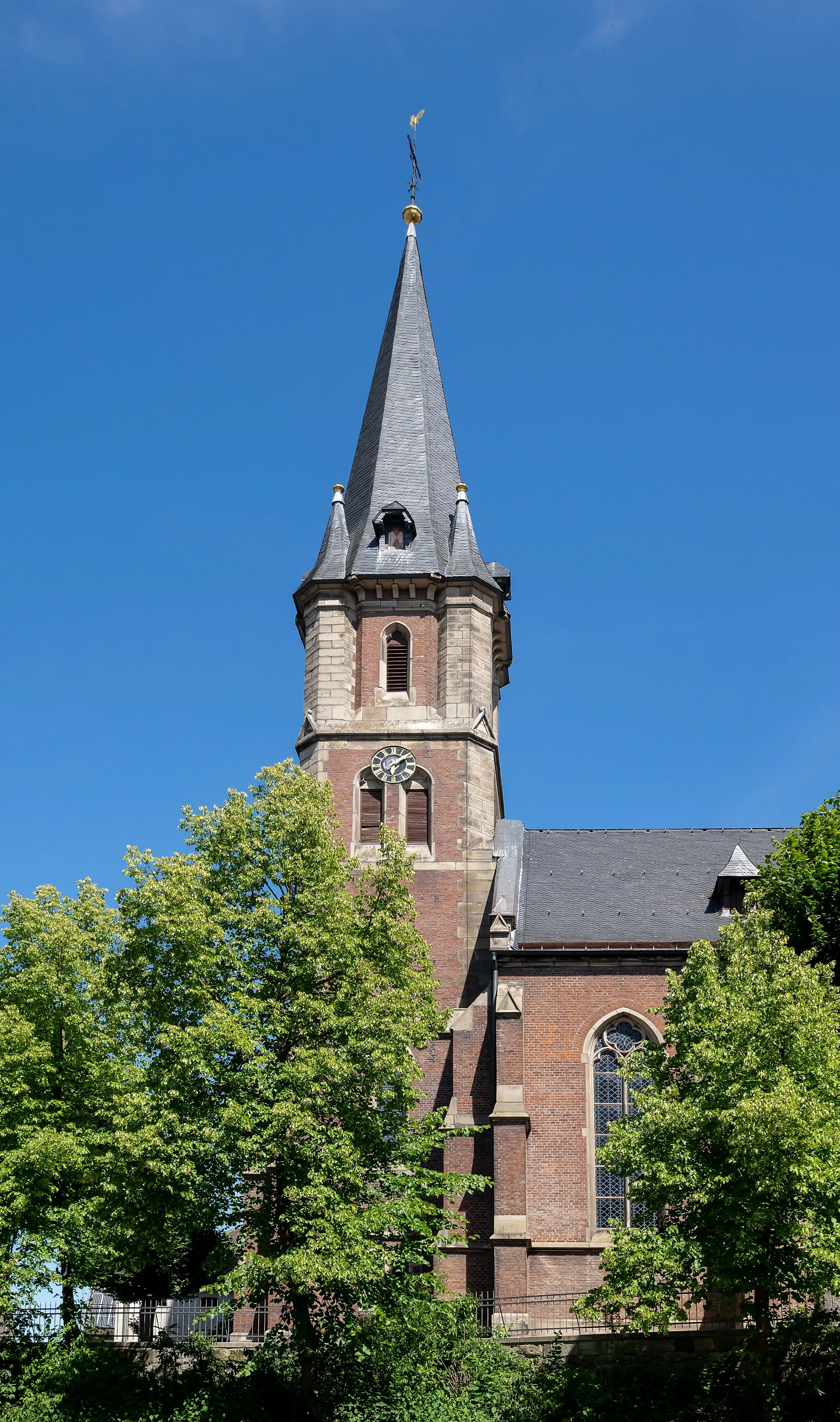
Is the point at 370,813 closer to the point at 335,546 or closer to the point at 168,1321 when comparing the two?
the point at 335,546

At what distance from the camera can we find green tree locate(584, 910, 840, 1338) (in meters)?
24.5

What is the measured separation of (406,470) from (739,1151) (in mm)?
25288

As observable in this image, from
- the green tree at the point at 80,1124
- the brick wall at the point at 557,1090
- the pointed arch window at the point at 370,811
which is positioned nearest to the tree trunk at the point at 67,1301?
→ the green tree at the point at 80,1124

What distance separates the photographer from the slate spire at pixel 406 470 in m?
42.5

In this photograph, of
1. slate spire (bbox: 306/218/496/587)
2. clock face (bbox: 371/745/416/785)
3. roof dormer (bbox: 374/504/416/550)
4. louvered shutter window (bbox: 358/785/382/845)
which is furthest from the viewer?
roof dormer (bbox: 374/504/416/550)

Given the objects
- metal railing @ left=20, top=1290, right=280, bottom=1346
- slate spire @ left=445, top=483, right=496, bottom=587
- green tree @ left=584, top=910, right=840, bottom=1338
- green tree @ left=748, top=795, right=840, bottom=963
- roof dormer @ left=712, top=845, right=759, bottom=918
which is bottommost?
metal railing @ left=20, top=1290, right=280, bottom=1346

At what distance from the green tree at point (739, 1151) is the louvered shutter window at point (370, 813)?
42.1 ft

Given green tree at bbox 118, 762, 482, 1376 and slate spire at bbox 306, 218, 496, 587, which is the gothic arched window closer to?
green tree at bbox 118, 762, 482, 1376

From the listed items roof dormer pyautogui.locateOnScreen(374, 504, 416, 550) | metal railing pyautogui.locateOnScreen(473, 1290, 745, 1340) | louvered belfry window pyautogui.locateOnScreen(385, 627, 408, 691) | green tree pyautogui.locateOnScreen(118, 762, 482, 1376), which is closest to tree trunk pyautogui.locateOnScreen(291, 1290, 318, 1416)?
green tree pyautogui.locateOnScreen(118, 762, 482, 1376)

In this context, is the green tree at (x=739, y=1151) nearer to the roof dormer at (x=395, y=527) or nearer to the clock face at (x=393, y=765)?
the clock face at (x=393, y=765)

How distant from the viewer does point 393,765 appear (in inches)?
1564

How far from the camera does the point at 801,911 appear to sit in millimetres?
31109

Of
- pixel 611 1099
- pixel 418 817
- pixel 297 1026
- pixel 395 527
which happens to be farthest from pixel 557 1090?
pixel 395 527

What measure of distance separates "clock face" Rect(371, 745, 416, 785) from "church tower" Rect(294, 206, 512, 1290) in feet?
0.11
